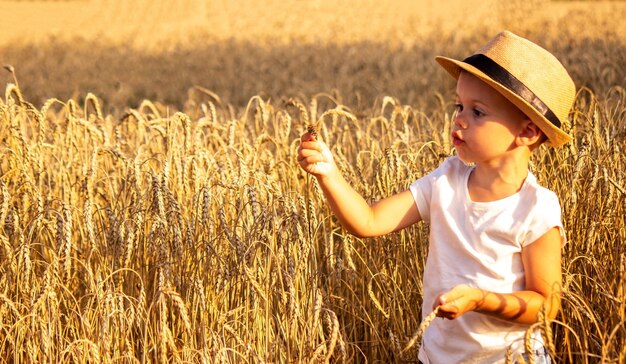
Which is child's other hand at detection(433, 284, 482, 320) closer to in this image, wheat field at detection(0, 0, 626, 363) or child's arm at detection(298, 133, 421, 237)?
wheat field at detection(0, 0, 626, 363)

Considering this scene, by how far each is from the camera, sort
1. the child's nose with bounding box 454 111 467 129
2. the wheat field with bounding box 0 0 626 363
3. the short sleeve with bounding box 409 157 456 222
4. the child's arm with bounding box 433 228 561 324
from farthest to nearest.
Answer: the wheat field with bounding box 0 0 626 363
the short sleeve with bounding box 409 157 456 222
the child's nose with bounding box 454 111 467 129
the child's arm with bounding box 433 228 561 324

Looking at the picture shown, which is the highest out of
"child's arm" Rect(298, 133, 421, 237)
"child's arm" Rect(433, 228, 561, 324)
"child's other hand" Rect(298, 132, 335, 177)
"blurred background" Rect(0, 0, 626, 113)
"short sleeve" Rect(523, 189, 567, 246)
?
"blurred background" Rect(0, 0, 626, 113)

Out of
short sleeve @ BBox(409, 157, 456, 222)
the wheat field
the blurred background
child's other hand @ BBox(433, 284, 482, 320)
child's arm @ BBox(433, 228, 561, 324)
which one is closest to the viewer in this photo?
child's other hand @ BBox(433, 284, 482, 320)

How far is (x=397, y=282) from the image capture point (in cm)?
250

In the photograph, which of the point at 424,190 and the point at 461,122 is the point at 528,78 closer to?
the point at 461,122

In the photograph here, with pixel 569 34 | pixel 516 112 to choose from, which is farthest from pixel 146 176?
pixel 569 34

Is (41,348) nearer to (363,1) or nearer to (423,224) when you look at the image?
(423,224)

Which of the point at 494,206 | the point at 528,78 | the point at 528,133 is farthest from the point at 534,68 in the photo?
the point at 494,206

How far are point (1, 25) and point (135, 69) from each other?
5402 mm

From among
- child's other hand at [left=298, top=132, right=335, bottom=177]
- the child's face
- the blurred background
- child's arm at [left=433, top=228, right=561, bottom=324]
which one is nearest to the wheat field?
child's arm at [left=433, top=228, right=561, bottom=324]

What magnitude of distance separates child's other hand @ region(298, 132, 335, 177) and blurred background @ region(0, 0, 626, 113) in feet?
10.7

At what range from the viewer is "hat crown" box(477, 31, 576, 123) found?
173 centimetres

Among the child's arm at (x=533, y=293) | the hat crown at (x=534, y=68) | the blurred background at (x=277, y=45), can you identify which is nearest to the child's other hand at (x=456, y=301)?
the child's arm at (x=533, y=293)

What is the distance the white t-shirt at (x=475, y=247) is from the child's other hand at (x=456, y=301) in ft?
0.65
